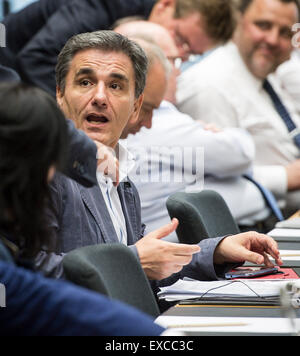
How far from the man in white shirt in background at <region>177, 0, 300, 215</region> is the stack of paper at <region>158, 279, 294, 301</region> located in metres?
3.03

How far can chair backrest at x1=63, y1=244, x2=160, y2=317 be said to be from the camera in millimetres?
1693

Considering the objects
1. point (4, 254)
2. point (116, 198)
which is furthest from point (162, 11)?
point (4, 254)

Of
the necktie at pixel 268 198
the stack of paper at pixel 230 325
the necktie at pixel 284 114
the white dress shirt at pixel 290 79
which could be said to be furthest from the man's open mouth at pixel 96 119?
the white dress shirt at pixel 290 79

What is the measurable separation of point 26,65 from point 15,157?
3025 millimetres

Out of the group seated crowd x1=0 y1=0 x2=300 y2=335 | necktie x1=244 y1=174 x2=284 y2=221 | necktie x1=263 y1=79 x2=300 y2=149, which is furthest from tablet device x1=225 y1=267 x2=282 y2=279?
necktie x1=263 y1=79 x2=300 y2=149

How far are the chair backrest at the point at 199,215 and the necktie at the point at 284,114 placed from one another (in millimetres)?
2554

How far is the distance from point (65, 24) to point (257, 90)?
2.02 meters

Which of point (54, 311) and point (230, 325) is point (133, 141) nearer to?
point (230, 325)

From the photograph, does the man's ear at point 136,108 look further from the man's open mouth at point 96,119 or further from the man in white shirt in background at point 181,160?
the man in white shirt in background at point 181,160

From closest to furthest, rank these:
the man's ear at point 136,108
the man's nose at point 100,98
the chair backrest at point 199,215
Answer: the man's nose at point 100,98, the man's ear at point 136,108, the chair backrest at point 199,215

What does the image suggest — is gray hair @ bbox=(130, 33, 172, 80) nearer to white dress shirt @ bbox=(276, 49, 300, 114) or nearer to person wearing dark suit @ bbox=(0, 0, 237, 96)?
person wearing dark suit @ bbox=(0, 0, 237, 96)

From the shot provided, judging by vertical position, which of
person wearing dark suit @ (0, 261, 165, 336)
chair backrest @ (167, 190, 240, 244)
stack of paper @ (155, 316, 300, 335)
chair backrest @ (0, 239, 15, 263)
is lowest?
chair backrest @ (167, 190, 240, 244)

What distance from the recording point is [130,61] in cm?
263

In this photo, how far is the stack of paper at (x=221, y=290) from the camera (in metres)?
2.19
